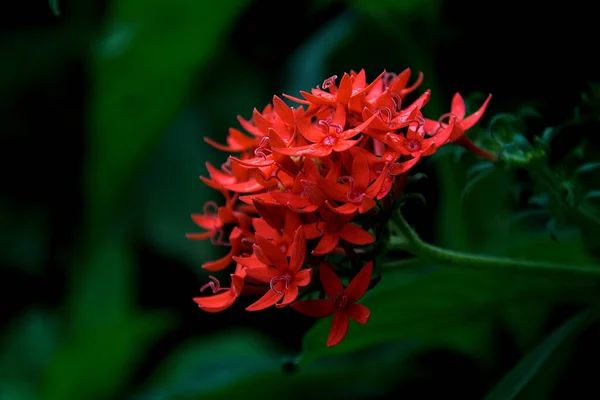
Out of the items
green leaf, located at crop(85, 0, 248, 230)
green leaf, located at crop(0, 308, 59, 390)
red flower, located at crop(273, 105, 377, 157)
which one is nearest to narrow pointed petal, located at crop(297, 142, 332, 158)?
red flower, located at crop(273, 105, 377, 157)

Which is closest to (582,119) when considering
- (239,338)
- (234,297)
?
(234,297)

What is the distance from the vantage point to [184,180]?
6.57 feet

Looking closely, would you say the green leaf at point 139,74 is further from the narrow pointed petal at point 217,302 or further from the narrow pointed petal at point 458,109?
the narrow pointed petal at point 217,302

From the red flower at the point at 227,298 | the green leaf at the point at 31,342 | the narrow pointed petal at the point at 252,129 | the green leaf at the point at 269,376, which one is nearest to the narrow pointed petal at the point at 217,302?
the red flower at the point at 227,298

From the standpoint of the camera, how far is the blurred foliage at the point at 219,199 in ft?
3.37

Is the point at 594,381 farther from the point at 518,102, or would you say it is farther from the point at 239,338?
the point at 239,338

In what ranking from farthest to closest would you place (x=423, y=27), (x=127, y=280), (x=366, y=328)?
(x=127, y=280), (x=423, y=27), (x=366, y=328)

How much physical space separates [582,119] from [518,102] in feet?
1.11

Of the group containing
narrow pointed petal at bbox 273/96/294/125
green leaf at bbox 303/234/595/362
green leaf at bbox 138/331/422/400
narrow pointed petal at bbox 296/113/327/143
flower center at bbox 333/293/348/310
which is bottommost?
green leaf at bbox 138/331/422/400

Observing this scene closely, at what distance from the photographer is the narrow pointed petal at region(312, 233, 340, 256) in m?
0.70

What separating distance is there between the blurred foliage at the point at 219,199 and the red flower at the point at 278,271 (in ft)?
0.81

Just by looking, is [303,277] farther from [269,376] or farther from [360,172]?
[269,376]

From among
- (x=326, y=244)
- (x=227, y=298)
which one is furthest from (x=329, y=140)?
(x=227, y=298)

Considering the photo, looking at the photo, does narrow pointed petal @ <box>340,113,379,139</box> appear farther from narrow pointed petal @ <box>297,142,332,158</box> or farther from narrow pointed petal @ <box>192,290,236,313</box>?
narrow pointed petal @ <box>192,290,236,313</box>
